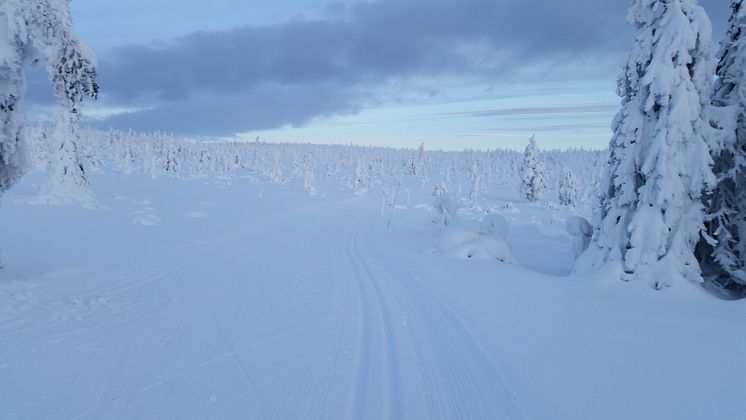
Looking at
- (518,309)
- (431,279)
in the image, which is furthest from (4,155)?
(518,309)

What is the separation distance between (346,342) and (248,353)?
62.8 inches

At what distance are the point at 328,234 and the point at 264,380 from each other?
18.1 meters

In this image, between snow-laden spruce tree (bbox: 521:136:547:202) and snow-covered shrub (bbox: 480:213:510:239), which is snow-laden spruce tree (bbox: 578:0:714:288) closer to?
snow-covered shrub (bbox: 480:213:510:239)

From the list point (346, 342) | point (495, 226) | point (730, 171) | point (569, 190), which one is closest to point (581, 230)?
point (730, 171)

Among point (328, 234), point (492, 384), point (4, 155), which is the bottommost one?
point (328, 234)

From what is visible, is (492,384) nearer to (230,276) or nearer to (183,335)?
(183,335)

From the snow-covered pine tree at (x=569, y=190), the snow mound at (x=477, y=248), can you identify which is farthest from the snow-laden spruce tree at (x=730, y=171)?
the snow-covered pine tree at (x=569, y=190)

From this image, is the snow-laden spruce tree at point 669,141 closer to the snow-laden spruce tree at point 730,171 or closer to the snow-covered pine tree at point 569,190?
the snow-laden spruce tree at point 730,171

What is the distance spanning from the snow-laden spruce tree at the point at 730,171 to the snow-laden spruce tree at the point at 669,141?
0.65 metres

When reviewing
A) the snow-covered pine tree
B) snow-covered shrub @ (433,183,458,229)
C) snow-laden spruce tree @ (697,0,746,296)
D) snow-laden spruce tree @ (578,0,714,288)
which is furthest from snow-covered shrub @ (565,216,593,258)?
the snow-covered pine tree

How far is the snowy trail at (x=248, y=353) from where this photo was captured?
5.01 m

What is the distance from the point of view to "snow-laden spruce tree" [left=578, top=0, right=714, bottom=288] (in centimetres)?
1051

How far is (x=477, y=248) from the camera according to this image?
16766 mm

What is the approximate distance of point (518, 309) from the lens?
361 inches
